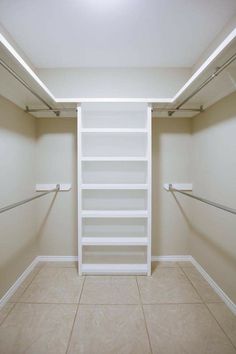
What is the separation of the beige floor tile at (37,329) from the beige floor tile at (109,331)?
90mm

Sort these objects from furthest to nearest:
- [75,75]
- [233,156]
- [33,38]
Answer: [75,75] < [33,38] < [233,156]

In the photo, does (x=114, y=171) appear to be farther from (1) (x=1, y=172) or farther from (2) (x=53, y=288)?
(2) (x=53, y=288)

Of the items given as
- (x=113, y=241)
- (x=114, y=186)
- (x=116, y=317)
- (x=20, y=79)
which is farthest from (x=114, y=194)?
(x=20, y=79)

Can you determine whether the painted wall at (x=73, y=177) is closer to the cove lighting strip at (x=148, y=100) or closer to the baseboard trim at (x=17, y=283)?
the baseboard trim at (x=17, y=283)

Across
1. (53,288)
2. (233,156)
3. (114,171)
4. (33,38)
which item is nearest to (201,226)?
(233,156)

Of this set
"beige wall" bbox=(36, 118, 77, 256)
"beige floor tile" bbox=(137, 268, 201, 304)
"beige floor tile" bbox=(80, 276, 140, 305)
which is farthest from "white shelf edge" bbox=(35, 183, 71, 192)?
"beige floor tile" bbox=(137, 268, 201, 304)

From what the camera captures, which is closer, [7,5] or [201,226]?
[7,5]

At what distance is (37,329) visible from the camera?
1501 mm

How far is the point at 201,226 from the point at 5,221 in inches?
83.1

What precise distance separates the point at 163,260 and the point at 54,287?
4.62 feet

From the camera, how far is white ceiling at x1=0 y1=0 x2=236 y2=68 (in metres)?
1.55

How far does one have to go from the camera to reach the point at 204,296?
1885mm

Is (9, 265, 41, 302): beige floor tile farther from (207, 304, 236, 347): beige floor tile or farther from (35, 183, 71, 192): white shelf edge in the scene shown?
(207, 304, 236, 347): beige floor tile

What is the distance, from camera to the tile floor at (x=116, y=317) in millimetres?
1368
